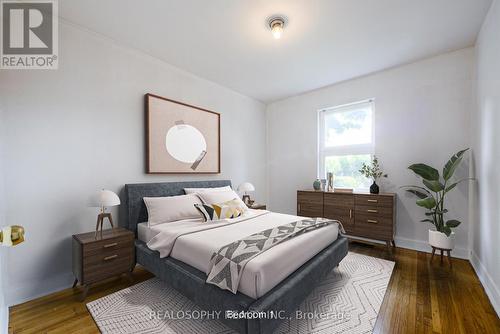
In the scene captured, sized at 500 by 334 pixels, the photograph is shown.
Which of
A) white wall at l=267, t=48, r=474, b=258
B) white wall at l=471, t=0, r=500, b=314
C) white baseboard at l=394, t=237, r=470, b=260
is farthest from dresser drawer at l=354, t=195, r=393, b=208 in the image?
white wall at l=471, t=0, r=500, b=314

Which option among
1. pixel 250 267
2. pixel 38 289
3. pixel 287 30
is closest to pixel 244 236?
pixel 250 267

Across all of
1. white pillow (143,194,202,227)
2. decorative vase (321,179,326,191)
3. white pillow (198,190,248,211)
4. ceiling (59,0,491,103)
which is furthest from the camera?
decorative vase (321,179,326,191)

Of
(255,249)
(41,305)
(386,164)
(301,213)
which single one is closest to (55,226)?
(41,305)

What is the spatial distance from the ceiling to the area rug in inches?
105

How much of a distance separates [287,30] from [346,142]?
228 cm

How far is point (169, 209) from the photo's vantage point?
2.54 meters

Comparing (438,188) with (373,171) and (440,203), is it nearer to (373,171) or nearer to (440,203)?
(440,203)

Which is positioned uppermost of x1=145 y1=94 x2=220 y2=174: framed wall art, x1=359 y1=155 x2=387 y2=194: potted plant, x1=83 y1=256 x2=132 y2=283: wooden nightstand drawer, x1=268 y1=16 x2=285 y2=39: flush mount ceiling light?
x1=268 y1=16 x2=285 y2=39: flush mount ceiling light

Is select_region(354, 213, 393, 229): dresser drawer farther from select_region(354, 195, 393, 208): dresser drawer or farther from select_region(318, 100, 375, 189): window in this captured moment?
select_region(318, 100, 375, 189): window

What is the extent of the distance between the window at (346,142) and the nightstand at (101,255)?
3384 millimetres

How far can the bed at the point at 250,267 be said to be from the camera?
54.3 inches

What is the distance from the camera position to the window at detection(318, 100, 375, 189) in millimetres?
3627

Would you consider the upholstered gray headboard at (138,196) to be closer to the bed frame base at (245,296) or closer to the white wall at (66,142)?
the white wall at (66,142)

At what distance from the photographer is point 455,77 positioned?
2863 mm
